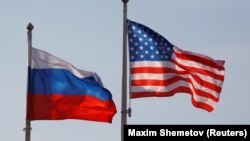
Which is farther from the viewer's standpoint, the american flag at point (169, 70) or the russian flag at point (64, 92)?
the american flag at point (169, 70)

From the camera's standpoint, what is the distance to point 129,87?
5372 cm

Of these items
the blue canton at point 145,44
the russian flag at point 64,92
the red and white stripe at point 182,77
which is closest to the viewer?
the russian flag at point 64,92

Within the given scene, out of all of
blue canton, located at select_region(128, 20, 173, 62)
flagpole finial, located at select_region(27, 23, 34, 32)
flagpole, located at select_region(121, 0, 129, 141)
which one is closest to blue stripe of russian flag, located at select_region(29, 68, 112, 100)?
flagpole, located at select_region(121, 0, 129, 141)

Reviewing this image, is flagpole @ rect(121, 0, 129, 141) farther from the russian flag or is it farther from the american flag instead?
the russian flag

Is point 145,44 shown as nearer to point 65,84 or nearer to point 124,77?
point 124,77

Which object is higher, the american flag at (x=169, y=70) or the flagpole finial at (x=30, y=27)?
the flagpole finial at (x=30, y=27)

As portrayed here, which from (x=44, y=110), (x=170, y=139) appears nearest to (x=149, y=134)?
(x=170, y=139)

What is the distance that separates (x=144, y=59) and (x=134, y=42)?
669mm

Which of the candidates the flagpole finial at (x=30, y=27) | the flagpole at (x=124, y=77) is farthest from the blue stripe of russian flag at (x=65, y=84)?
the flagpole finial at (x=30, y=27)

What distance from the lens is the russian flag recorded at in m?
53.2

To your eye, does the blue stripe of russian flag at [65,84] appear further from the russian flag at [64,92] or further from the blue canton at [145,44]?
the blue canton at [145,44]

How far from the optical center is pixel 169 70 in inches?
2152

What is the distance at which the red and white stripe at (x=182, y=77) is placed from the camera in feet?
177

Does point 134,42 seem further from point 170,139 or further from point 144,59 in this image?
point 170,139
